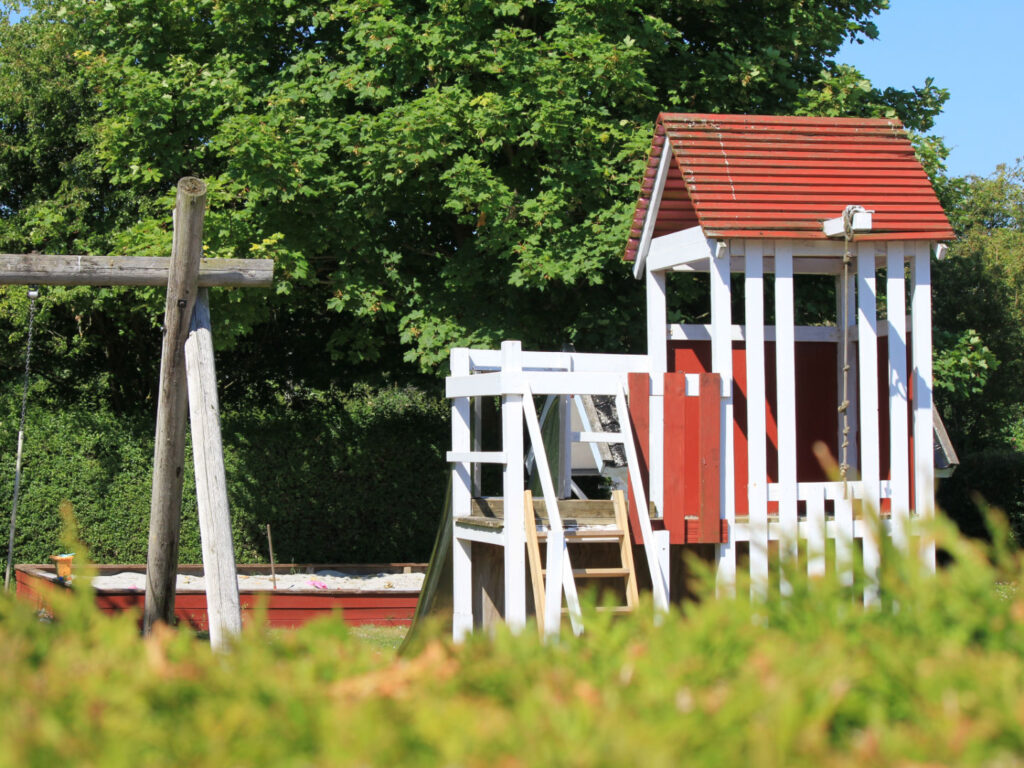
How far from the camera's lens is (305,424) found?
15.3m

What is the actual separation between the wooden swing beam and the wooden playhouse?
1.68 m

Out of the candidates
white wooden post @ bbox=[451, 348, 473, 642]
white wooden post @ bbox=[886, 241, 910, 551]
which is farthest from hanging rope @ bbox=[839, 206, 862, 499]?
white wooden post @ bbox=[451, 348, 473, 642]

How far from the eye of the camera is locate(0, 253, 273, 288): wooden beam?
6.96m

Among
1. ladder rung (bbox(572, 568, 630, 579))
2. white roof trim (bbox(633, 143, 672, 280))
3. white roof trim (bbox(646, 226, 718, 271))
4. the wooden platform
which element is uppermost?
white roof trim (bbox(633, 143, 672, 280))

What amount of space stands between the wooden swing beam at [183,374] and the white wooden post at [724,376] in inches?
115

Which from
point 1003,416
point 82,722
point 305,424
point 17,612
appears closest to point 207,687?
point 82,722

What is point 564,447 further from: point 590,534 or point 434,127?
point 434,127

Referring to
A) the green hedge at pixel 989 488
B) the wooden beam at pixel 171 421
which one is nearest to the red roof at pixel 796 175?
the wooden beam at pixel 171 421

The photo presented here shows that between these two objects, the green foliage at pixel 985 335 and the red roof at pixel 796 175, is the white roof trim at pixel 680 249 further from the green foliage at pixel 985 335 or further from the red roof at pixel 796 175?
the green foliage at pixel 985 335

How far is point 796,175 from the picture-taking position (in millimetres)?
7516

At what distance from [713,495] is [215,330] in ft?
25.1

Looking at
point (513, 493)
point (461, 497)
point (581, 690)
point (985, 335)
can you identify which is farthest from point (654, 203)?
point (985, 335)

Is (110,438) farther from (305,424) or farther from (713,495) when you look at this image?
(713,495)

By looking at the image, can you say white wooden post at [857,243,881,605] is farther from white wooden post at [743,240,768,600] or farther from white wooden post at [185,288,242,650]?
white wooden post at [185,288,242,650]
